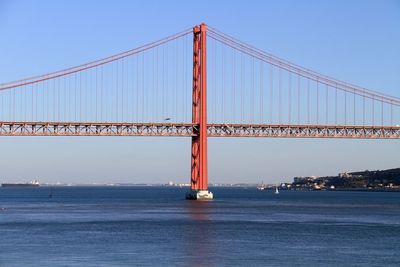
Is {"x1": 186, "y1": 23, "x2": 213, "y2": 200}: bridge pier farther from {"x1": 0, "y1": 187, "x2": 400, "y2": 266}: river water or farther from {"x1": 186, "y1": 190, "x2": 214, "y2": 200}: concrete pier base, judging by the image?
{"x1": 0, "y1": 187, "x2": 400, "y2": 266}: river water

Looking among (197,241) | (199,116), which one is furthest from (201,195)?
(197,241)

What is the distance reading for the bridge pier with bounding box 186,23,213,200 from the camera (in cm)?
7781

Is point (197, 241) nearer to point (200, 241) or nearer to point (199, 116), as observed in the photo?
point (200, 241)

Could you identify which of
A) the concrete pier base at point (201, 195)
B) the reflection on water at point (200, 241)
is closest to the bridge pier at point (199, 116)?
the concrete pier base at point (201, 195)

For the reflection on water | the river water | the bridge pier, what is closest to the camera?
the river water

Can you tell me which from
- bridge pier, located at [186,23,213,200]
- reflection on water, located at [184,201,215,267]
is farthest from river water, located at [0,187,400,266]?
bridge pier, located at [186,23,213,200]

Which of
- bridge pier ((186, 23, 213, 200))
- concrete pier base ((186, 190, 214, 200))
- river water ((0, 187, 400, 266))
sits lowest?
river water ((0, 187, 400, 266))

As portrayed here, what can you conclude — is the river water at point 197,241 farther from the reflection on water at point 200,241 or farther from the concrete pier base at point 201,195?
the concrete pier base at point 201,195

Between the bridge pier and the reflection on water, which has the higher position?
the bridge pier

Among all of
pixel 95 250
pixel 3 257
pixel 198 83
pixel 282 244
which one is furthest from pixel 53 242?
pixel 198 83

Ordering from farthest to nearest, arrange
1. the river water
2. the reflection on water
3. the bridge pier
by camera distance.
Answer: the bridge pier, the reflection on water, the river water

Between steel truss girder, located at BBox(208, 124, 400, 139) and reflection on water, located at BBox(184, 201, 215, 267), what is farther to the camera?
steel truss girder, located at BBox(208, 124, 400, 139)

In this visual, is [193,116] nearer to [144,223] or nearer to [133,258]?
[144,223]

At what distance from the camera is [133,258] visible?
34.2m
